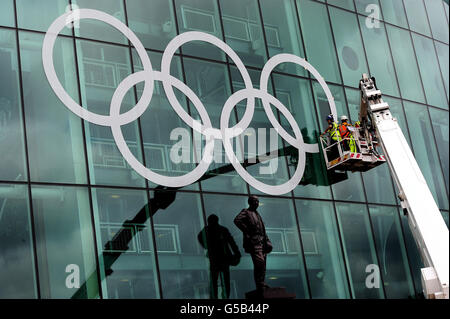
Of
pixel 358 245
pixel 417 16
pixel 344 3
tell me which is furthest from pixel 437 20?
pixel 358 245

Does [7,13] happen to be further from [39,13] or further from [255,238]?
[255,238]

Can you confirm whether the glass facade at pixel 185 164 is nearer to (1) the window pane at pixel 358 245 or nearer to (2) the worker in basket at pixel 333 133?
(1) the window pane at pixel 358 245

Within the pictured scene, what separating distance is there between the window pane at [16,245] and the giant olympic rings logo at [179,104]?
12.3 ft

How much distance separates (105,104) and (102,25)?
3064mm

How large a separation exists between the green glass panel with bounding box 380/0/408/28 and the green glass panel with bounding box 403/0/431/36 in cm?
44

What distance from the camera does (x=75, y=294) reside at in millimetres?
23938

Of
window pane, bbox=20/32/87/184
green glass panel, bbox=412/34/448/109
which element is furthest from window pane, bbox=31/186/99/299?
green glass panel, bbox=412/34/448/109

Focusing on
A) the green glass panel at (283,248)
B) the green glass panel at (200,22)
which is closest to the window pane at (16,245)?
the green glass panel at (283,248)

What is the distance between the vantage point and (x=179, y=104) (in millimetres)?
28516

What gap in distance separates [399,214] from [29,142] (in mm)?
16576
